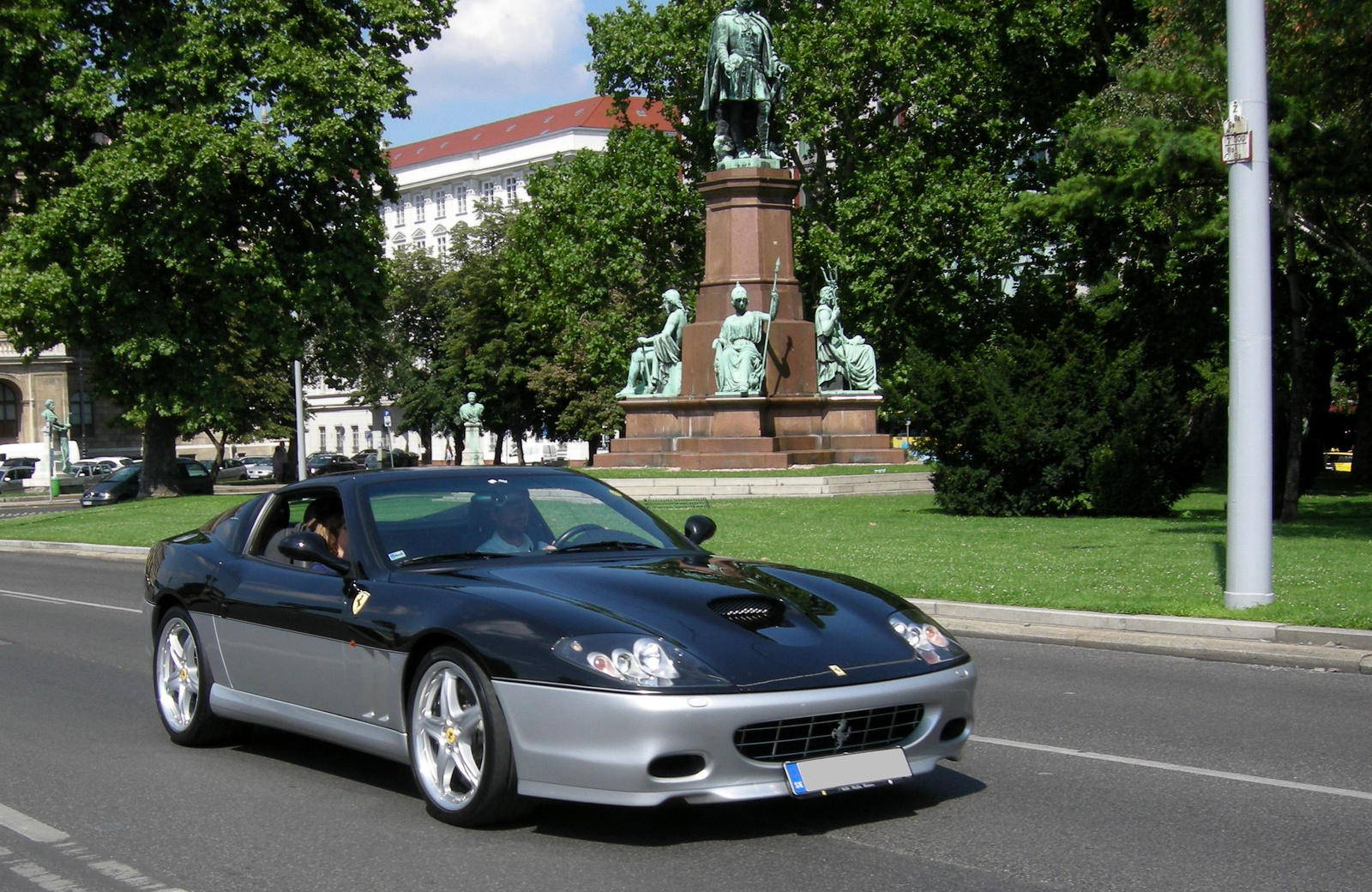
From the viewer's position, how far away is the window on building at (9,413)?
87.2 metres

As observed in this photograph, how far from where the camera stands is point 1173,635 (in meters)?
11.1

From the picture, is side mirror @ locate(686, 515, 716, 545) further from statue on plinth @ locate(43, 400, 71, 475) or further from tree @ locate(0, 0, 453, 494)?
statue on plinth @ locate(43, 400, 71, 475)

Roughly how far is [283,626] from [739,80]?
2962 centimetres

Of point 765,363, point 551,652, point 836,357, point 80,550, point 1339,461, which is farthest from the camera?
point 1339,461

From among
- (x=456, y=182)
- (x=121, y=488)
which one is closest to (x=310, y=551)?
(x=121, y=488)

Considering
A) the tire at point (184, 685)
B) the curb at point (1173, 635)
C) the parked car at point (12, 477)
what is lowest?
the parked car at point (12, 477)

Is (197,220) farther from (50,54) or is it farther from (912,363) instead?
(912,363)

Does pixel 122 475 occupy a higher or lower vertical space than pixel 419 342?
lower

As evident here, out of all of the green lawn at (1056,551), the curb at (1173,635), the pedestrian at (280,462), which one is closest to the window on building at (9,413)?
the pedestrian at (280,462)

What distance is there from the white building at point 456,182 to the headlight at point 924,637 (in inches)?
3622

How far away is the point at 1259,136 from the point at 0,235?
30407 mm

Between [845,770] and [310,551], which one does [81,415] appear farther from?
[845,770]

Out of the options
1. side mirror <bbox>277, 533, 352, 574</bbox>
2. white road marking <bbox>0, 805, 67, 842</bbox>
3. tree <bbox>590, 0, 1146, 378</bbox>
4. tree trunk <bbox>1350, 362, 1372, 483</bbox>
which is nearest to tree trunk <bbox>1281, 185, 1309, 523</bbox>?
side mirror <bbox>277, 533, 352, 574</bbox>

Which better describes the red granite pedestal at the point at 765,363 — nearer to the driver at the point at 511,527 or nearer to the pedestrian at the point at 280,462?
the driver at the point at 511,527
